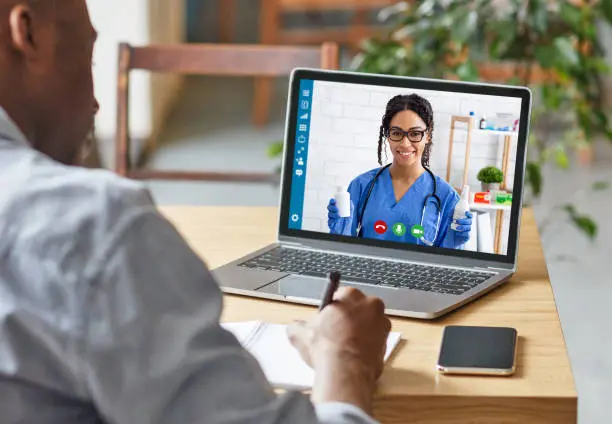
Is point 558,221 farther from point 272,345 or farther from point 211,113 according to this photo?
point 272,345

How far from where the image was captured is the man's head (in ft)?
2.55

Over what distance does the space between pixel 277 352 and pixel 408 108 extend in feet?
1.58

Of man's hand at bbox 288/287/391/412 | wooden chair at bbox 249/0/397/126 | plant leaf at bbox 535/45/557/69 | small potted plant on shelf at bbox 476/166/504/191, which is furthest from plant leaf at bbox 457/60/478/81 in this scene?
wooden chair at bbox 249/0/397/126

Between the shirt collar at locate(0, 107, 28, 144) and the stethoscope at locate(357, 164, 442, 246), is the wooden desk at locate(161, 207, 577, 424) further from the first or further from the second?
the shirt collar at locate(0, 107, 28, 144)

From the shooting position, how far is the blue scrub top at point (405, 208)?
4.64 ft

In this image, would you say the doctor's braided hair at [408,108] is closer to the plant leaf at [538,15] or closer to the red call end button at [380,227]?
the red call end button at [380,227]

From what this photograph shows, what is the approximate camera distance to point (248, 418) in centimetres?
73

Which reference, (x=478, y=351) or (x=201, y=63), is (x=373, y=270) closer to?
(x=478, y=351)

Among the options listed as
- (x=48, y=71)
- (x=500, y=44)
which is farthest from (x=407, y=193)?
(x=500, y=44)

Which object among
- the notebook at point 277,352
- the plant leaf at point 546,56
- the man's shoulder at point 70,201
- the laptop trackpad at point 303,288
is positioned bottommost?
the notebook at point 277,352

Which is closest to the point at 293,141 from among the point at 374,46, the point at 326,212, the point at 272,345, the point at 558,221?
the point at 326,212

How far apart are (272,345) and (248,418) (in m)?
0.41

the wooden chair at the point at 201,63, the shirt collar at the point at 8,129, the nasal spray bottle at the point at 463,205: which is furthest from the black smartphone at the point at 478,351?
the wooden chair at the point at 201,63

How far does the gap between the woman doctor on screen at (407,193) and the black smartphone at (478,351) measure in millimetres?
271
